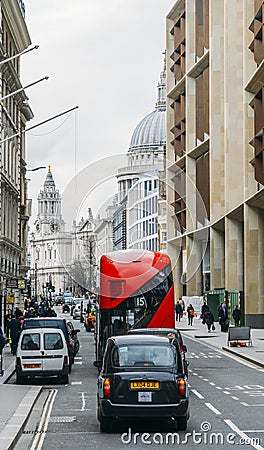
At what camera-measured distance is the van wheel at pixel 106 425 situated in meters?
16.8

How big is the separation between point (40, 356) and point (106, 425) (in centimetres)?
1137

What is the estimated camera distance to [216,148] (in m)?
77.1

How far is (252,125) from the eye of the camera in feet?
208

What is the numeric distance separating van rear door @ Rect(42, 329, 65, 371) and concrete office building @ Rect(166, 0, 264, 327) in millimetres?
30697

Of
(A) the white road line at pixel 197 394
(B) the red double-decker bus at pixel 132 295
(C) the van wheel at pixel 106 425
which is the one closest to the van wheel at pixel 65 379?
(B) the red double-decker bus at pixel 132 295

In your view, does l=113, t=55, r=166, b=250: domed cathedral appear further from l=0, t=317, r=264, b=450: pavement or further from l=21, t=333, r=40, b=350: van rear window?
l=21, t=333, r=40, b=350: van rear window

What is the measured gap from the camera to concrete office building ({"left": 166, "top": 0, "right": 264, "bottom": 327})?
2489 inches

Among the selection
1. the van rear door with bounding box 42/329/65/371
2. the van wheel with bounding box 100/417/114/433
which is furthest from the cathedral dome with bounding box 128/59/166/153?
the van wheel with bounding box 100/417/114/433

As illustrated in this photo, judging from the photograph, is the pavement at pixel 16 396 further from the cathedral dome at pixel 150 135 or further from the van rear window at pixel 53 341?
the cathedral dome at pixel 150 135

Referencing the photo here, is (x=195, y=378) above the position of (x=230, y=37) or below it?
below

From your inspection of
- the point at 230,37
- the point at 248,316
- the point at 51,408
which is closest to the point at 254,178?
the point at 248,316

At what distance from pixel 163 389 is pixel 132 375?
2.09 feet

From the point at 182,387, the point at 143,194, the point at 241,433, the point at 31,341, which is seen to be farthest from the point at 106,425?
the point at 143,194

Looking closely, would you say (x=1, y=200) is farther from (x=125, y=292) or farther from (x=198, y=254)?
(x=198, y=254)
